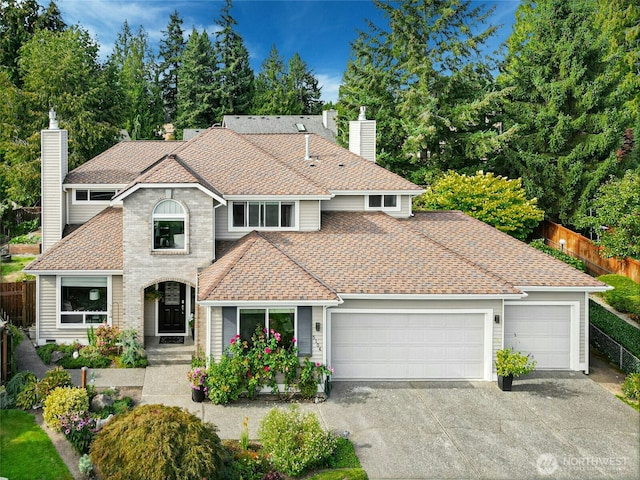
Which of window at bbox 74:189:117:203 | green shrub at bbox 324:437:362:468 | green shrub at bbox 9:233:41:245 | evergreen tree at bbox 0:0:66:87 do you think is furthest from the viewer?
evergreen tree at bbox 0:0:66:87

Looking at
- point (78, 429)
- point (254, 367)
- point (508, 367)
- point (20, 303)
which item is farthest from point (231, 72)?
point (78, 429)

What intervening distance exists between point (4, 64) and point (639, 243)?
4590 centimetres

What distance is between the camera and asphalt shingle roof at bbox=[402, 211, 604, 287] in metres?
16.8

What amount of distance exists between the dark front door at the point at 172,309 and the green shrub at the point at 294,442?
8.18 metres

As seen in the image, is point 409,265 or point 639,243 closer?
point 409,265

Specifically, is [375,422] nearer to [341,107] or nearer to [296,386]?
[296,386]

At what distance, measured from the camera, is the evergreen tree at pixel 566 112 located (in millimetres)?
28844

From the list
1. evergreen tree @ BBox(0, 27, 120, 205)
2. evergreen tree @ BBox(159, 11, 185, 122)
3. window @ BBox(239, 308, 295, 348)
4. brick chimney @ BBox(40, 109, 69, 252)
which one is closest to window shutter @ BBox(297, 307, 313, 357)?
window @ BBox(239, 308, 295, 348)

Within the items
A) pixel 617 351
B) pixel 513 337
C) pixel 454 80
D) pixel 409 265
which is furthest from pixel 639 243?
pixel 454 80

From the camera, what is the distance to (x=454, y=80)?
3303 cm

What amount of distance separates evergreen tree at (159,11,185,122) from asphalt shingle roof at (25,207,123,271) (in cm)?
5211

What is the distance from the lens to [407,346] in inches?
632

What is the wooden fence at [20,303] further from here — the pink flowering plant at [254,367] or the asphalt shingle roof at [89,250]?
the pink flowering plant at [254,367]

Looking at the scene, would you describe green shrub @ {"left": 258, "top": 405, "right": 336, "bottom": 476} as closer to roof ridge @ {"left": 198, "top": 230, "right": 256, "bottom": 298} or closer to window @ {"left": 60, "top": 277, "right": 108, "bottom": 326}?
roof ridge @ {"left": 198, "top": 230, "right": 256, "bottom": 298}
